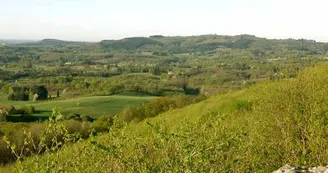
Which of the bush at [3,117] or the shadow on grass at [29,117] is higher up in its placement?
the bush at [3,117]

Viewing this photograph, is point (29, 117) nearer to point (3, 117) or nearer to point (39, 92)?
point (3, 117)

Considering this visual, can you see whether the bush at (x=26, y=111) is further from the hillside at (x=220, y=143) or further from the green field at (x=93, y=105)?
the hillside at (x=220, y=143)

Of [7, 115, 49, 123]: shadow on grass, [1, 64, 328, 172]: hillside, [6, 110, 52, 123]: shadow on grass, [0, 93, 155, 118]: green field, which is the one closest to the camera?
[1, 64, 328, 172]: hillside

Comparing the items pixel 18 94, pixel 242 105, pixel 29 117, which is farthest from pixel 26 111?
pixel 242 105

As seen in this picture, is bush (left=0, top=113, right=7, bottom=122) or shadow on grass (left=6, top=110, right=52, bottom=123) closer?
bush (left=0, top=113, right=7, bottom=122)

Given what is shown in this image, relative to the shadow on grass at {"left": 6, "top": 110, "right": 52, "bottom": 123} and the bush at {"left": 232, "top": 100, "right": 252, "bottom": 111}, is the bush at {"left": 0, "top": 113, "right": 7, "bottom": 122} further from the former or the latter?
the bush at {"left": 232, "top": 100, "right": 252, "bottom": 111}

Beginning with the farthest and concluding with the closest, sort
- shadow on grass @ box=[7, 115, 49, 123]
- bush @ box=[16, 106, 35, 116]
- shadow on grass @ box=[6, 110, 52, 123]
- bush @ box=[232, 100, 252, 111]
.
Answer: bush @ box=[16, 106, 35, 116], shadow on grass @ box=[7, 115, 49, 123], shadow on grass @ box=[6, 110, 52, 123], bush @ box=[232, 100, 252, 111]

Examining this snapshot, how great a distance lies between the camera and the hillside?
28.2 ft

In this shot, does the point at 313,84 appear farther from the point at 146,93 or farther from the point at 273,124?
the point at 146,93

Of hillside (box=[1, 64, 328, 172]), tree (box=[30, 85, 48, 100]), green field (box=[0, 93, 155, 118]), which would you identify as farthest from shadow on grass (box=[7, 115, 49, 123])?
hillside (box=[1, 64, 328, 172])

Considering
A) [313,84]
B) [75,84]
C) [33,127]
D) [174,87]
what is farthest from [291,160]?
[75,84]

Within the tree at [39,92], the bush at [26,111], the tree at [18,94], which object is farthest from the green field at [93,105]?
the tree at [39,92]

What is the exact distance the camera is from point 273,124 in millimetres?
18953

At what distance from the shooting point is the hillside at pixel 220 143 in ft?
28.2
